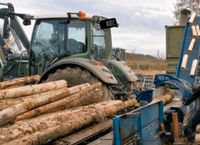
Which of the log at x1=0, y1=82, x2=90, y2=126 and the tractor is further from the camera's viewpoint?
the tractor

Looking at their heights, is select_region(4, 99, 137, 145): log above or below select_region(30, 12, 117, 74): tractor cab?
below

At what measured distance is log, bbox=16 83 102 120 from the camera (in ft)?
20.9

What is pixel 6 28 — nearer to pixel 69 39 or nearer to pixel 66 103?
pixel 69 39

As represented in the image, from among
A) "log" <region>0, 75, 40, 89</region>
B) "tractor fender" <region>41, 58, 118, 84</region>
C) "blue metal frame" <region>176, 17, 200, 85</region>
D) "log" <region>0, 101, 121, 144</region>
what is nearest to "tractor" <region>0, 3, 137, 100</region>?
"tractor fender" <region>41, 58, 118, 84</region>

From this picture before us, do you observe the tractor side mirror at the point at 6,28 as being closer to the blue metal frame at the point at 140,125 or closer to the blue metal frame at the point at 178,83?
the blue metal frame at the point at 178,83

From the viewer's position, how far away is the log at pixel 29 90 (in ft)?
22.7

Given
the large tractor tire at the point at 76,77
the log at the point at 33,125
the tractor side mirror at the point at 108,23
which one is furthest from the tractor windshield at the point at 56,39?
the log at the point at 33,125

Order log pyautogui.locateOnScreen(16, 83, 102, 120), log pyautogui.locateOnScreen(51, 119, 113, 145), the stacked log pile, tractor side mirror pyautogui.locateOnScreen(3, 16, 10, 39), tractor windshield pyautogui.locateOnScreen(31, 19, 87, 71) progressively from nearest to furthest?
the stacked log pile < log pyautogui.locateOnScreen(51, 119, 113, 145) < log pyautogui.locateOnScreen(16, 83, 102, 120) < tractor windshield pyautogui.locateOnScreen(31, 19, 87, 71) < tractor side mirror pyautogui.locateOnScreen(3, 16, 10, 39)

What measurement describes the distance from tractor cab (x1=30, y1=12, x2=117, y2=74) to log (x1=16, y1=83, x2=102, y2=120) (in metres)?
1.49

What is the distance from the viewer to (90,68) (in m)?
8.39

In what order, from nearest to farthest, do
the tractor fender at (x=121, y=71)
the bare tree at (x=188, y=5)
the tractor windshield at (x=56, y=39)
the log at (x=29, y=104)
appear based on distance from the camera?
the log at (x=29, y=104), the tractor windshield at (x=56, y=39), the tractor fender at (x=121, y=71), the bare tree at (x=188, y=5)

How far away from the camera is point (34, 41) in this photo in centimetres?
1014

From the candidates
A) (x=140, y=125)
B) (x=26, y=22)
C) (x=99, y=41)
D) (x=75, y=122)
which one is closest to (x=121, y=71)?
(x=99, y=41)

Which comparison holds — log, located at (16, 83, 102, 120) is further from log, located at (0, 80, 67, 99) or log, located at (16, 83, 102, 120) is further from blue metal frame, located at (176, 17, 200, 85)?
blue metal frame, located at (176, 17, 200, 85)
